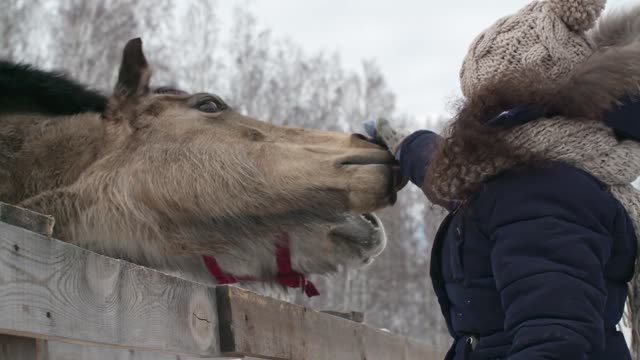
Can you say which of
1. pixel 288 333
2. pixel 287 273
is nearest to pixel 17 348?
pixel 288 333

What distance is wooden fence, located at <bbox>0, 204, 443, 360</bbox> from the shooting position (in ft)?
5.41

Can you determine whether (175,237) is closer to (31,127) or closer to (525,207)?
(31,127)

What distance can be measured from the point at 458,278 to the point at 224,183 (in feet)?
4.66

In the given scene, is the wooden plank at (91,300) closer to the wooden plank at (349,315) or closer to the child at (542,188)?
the child at (542,188)

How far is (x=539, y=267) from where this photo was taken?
1.71 metres

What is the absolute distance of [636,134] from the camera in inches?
79.6

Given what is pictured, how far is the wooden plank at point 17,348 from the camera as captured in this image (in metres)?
1.70

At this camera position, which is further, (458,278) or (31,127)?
(31,127)

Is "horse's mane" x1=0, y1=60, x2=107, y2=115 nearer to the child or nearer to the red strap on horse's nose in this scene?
the red strap on horse's nose

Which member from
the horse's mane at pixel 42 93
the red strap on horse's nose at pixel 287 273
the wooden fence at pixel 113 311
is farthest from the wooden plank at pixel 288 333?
the horse's mane at pixel 42 93

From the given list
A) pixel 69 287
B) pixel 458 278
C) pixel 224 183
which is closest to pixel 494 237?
pixel 458 278

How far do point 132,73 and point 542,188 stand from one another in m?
2.27

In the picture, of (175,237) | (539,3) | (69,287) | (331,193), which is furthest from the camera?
(175,237)

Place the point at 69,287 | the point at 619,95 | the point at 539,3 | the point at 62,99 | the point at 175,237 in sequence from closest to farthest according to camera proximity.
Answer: the point at 69,287 → the point at 619,95 → the point at 539,3 → the point at 175,237 → the point at 62,99
